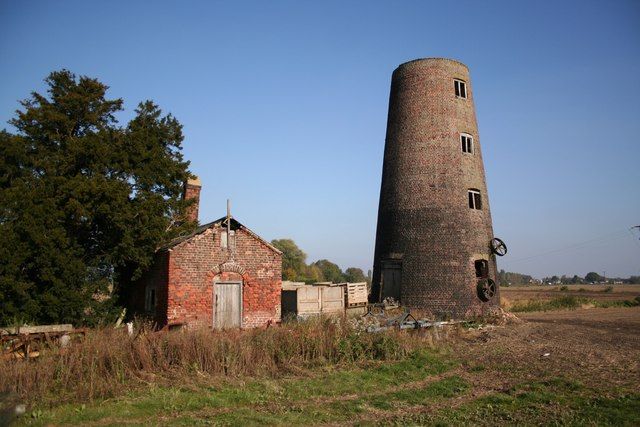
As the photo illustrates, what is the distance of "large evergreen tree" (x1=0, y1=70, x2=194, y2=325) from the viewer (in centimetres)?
1526

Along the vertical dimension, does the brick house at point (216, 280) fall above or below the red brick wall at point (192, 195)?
below

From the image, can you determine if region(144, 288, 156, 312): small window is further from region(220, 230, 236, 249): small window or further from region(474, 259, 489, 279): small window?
region(474, 259, 489, 279): small window

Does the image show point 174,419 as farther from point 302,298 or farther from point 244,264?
point 302,298

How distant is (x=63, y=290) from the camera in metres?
15.5

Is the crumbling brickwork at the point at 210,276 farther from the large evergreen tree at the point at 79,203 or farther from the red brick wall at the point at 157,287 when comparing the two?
the large evergreen tree at the point at 79,203

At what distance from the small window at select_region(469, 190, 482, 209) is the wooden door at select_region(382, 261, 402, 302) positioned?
4.37m

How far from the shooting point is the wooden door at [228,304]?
16.8m

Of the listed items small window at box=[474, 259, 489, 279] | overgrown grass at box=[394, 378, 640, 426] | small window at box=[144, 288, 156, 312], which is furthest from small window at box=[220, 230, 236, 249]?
small window at box=[474, 259, 489, 279]

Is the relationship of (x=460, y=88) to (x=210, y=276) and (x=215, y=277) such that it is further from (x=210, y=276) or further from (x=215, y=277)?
(x=210, y=276)

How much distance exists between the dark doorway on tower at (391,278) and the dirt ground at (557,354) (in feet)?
15.3

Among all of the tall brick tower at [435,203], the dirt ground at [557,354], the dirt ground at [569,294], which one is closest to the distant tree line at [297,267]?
the dirt ground at [569,294]

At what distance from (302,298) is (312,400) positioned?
11775 millimetres

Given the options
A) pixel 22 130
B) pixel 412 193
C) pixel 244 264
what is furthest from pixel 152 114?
pixel 412 193

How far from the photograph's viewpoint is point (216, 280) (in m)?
17.0
